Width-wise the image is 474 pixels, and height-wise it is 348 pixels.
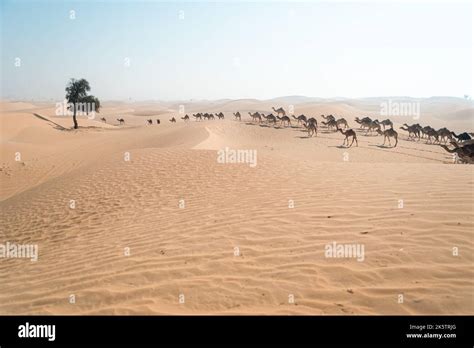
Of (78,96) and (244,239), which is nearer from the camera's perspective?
(244,239)

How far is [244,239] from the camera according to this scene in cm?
645

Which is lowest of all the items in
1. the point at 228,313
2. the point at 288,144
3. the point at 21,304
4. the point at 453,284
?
the point at 21,304

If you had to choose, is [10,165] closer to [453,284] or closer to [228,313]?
[228,313]

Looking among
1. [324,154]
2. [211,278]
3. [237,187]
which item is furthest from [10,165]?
[211,278]

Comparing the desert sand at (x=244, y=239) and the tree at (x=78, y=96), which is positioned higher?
the tree at (x=78, y=96)

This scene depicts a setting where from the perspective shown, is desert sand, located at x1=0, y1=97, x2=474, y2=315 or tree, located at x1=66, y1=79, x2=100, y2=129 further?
tree, located at x1=66, y1=79, x2=100, y2=129

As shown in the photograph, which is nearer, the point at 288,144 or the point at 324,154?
the point at 324,154

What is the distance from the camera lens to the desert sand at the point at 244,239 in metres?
4.60

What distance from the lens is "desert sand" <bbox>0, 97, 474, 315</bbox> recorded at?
4602 millimetres

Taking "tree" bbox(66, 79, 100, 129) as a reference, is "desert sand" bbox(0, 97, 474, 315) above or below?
below

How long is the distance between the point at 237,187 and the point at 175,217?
2728 millimetres

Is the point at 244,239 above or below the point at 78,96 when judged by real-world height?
below

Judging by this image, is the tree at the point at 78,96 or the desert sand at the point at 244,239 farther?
the tree at the point at 78,96
